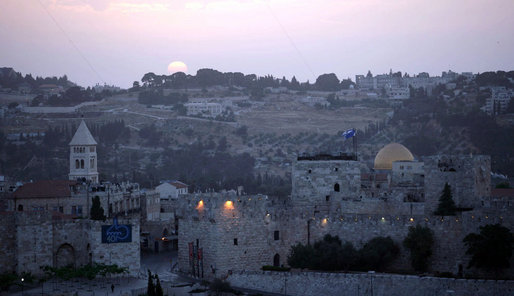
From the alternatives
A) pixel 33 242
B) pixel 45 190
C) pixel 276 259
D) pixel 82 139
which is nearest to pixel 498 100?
pixel 82 139

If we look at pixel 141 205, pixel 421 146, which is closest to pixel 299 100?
pixel 421 146

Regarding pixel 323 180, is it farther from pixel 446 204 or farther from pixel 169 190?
pixel 169 190

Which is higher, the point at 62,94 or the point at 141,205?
the point at 62,94

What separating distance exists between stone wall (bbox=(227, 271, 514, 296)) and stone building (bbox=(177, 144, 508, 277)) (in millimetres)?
1767

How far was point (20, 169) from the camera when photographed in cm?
10412

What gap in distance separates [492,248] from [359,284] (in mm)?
4938

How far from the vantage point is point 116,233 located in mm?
41281

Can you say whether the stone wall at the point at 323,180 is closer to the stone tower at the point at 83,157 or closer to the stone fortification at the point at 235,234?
the stone fortification at the point at 235,234

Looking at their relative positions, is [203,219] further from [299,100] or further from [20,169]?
[299,100]

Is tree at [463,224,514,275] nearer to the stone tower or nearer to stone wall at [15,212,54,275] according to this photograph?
stone wall at [15,212,54,275]

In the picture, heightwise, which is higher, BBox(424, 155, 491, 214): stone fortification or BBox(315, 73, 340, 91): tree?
BBox(315, 73, 340, 91): tree

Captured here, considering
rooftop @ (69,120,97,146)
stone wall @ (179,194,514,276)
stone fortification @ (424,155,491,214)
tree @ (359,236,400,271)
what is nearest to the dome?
stone fortification @ (424,155,491,214)

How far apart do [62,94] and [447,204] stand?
119 meters

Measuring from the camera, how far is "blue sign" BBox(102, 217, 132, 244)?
41125mm
